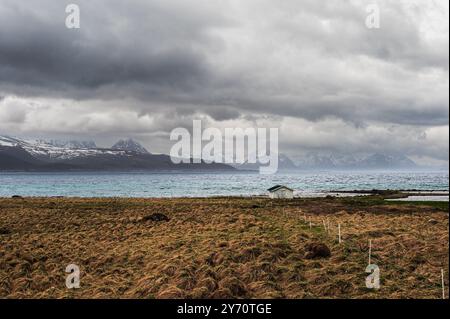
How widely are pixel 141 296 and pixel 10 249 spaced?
50.2ft

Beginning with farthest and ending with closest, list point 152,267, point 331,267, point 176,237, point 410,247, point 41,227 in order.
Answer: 1. point 41,227
2. point 176,237
3. point 410,247
4. point 152,267
5. point 331,267

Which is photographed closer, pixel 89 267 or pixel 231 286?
pixel 231 286

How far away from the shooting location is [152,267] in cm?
2020

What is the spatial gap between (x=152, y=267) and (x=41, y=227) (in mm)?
23988

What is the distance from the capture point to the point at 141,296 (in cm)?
1585

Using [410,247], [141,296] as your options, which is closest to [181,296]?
[141,296]

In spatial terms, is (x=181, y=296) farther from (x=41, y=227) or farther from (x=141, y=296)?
(x=41, y=227)

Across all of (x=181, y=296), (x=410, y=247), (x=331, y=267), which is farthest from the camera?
A: (x=410, y=247)

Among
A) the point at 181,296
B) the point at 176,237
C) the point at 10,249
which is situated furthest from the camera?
the point at 176,237

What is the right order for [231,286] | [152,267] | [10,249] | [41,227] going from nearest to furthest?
[231,286] < [152,267] < [10,249] < [41,227]
